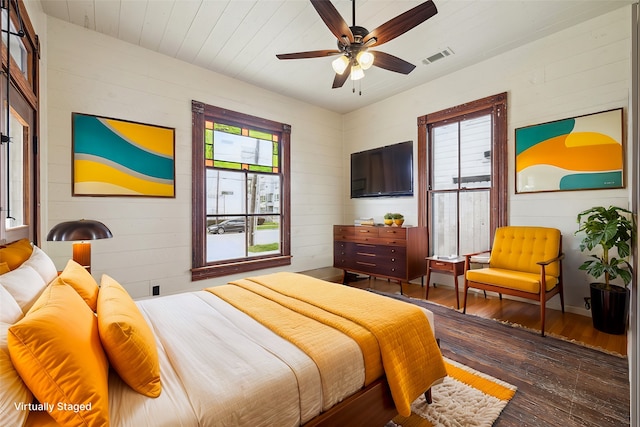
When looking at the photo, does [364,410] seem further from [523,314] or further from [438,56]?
[438,56]

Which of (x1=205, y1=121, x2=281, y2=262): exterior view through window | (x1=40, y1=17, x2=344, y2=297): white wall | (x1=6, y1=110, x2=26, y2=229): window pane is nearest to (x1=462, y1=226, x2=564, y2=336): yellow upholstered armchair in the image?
(x1=205, y1=121, x2=281, y2=262): exterior view through window

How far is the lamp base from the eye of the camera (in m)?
2.29

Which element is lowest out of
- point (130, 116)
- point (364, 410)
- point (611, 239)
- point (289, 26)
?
point (364, 410)

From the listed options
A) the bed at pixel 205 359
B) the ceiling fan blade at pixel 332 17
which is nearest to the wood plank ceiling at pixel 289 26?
the ceiling fan blade at pixel 332 17

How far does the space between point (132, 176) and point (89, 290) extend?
2091 millimetres

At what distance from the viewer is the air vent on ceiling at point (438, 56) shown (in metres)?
3.36

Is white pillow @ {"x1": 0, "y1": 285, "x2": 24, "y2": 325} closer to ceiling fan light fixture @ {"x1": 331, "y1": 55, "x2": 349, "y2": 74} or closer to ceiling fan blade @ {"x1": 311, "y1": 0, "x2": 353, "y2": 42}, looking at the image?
ceiling fan blade @ {"x1": 311, "y1": 0, "x2": 353, "y2": 42}

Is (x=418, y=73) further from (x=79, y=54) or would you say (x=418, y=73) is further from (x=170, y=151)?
(x=79, y=54)

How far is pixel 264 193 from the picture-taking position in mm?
4418

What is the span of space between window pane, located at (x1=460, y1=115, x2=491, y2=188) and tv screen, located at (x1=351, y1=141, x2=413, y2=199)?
29.6 inches

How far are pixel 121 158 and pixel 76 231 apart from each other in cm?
140

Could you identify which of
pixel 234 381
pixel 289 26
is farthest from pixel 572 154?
pixel 234 381

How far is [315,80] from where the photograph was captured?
4.06m

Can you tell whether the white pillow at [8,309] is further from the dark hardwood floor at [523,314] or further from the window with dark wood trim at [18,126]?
the dark hardwood floor at [523,314]
